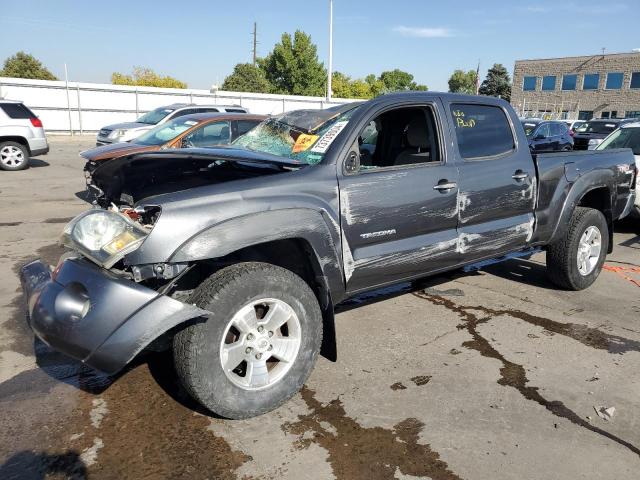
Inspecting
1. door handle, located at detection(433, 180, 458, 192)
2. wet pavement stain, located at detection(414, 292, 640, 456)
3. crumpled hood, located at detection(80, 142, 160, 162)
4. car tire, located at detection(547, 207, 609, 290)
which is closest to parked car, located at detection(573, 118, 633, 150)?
car tire, located at detection(547, 207, 609, 290)

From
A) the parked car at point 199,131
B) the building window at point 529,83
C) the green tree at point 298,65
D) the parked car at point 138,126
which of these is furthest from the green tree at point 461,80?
the parked car at point 199,131

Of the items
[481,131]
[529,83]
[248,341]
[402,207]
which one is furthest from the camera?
[529,83]

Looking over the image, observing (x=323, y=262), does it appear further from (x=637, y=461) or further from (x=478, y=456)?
(x=637, y=461)

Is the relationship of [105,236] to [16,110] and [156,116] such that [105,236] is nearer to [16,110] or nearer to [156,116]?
[16,110]

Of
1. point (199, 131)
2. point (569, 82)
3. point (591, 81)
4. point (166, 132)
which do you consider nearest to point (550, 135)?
point (199, 131)

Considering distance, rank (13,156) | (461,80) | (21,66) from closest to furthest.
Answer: (13,156)
(21,66)
(461,80)

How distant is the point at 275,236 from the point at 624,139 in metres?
8.15

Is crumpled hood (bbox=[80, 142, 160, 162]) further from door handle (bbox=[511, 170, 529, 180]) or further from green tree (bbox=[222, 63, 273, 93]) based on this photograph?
green tree (bbox=[222, 63, 273, 93])

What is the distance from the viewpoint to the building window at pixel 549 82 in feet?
186

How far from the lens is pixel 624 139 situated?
8.81m

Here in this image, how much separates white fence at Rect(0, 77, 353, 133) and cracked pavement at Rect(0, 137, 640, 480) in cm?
2167

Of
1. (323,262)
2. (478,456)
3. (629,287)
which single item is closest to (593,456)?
(478,456)

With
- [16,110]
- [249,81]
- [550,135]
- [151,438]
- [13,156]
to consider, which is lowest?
[151,438]

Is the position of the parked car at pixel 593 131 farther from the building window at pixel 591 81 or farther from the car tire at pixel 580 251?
the building window at pixel 591 81
